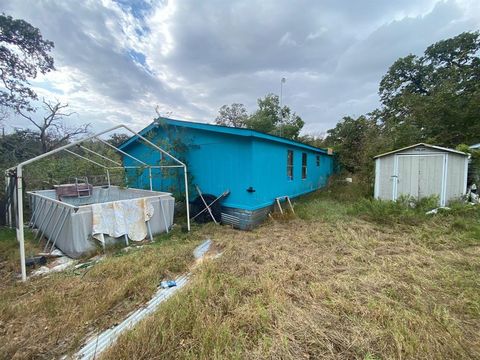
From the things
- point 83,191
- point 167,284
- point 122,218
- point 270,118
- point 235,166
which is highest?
point 270,118

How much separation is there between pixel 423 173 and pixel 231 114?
1857cm

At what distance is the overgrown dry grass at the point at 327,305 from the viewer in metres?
1.79

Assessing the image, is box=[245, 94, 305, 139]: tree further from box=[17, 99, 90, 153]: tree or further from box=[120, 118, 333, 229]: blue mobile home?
box=[17, 99, 90, 153]: tree

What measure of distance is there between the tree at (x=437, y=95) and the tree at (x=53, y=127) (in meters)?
16.5

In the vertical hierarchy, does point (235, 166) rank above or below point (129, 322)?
above

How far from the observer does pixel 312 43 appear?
9242 millimetres

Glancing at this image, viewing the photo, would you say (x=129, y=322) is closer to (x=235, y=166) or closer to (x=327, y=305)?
(x=327, y=305)

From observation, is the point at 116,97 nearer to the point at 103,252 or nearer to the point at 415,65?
the point at 103,252

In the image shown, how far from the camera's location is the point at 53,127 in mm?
10492

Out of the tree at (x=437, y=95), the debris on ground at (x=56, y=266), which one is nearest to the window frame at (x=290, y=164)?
the tree at (x=437, y=95)

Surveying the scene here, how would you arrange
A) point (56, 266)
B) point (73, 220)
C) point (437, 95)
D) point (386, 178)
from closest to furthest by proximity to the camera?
point (56, 266), point (73, 220), point (386, 178), point (437, 95)

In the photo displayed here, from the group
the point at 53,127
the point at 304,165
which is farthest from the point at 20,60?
the point at 304,165

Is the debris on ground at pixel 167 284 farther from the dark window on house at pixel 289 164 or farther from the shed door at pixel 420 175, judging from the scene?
the shed door at pixel 420 175

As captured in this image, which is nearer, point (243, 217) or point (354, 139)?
point (243, 217)
